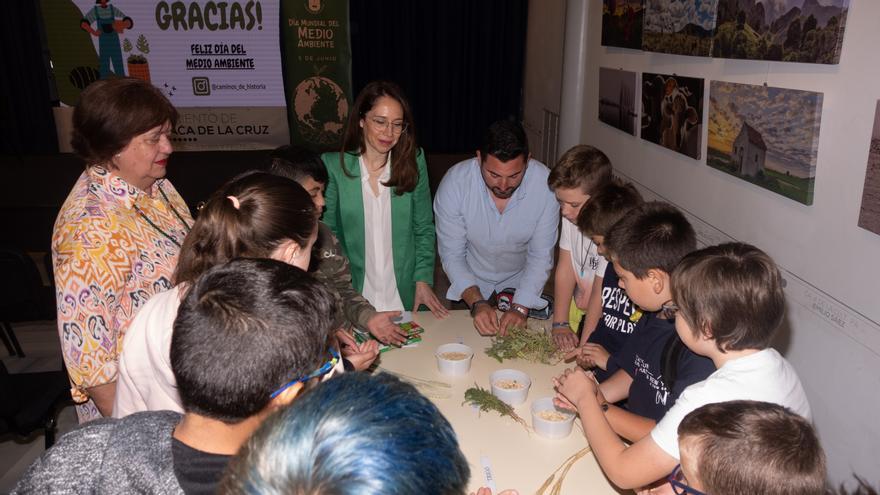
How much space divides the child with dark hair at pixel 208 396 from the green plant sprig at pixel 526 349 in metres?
1.30

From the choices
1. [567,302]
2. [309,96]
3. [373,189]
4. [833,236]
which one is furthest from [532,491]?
[309,96]

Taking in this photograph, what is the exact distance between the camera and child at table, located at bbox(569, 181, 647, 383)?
7.13ft

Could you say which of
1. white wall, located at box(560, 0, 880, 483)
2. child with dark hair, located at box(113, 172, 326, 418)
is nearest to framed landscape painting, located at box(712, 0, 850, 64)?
white wall, located at box(560, 0, 880, 483)

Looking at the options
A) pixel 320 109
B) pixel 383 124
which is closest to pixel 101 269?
pixel 383 124

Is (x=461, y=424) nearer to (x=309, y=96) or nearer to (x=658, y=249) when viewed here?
(x=658, y=249)

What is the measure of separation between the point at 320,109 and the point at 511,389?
20.2 feet

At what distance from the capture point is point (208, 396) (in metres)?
1.02

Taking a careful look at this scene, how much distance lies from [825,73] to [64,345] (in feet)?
8.99

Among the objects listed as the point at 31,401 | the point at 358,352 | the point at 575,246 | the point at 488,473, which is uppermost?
the point at 575,246

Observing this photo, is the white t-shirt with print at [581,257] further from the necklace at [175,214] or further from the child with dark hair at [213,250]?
the necklace at [175,214]

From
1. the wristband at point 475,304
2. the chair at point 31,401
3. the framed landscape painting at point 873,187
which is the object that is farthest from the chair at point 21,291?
Answer: the framed landscape painting at point 873,187

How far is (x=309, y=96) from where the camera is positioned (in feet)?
24.1

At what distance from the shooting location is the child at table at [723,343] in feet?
4.82

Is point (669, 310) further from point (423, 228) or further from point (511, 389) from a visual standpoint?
point (423, 228)
